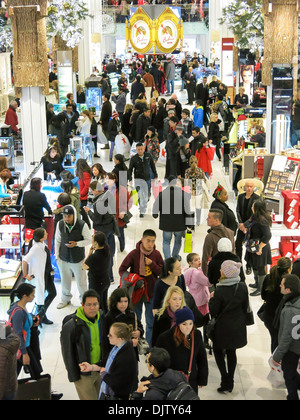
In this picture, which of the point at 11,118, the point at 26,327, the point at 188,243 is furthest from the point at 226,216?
the point at 11,118

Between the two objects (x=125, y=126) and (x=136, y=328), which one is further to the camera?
(x=125, y=126)

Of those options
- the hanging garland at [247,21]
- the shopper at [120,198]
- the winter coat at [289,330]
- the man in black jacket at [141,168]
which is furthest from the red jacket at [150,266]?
the hanging garland at [247,21]

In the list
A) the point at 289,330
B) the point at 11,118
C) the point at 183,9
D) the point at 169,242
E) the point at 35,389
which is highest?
the point at 183,9

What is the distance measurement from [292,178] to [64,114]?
5570mm

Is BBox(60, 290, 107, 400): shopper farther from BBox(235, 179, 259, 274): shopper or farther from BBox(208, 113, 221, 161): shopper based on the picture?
BBox(208, 113, 221, 161): shopper

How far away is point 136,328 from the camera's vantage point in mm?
6461

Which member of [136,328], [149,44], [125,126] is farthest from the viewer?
[149,44]

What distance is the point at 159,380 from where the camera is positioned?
509 centimetres

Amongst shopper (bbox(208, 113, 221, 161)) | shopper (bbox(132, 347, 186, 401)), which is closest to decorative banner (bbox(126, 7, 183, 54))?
shopper (bbox(208, 113, 221, 161))

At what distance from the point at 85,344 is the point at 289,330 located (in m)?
1.69

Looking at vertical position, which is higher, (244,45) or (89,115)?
(244,45)

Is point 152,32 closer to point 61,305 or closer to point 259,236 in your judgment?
point 259,236
